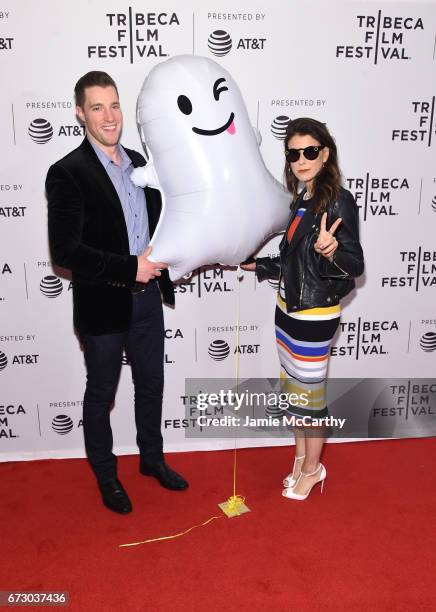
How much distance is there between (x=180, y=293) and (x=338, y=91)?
117 cm

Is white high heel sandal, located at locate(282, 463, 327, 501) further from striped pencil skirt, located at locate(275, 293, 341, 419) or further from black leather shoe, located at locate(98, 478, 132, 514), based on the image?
black leather shoe, located at locate(98, 478, 132, 514)

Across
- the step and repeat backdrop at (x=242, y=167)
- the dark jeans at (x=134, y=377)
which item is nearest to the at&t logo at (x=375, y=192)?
the step and repeat backdrop at (x=242, y=167)

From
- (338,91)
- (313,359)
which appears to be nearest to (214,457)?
(313,359)

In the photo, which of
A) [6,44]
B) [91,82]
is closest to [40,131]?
[6,44]

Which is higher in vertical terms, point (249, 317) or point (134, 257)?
point (134, 257)

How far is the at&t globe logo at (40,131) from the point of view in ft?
8.21

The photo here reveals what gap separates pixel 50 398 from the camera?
2.85 m

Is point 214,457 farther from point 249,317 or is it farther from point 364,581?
point 364,581

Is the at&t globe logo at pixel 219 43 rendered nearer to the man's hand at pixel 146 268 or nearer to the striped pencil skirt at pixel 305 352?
the man's hand at pixel 146 268

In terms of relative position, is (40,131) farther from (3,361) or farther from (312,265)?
(312,265)

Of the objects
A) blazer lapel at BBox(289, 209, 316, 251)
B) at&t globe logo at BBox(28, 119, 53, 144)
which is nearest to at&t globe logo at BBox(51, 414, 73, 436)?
at&t globe logo at BBox(28, 119, 53, 144)

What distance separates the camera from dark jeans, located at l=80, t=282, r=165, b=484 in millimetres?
2379

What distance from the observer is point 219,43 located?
8.20 feet

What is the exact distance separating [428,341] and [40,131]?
2.15 meters
